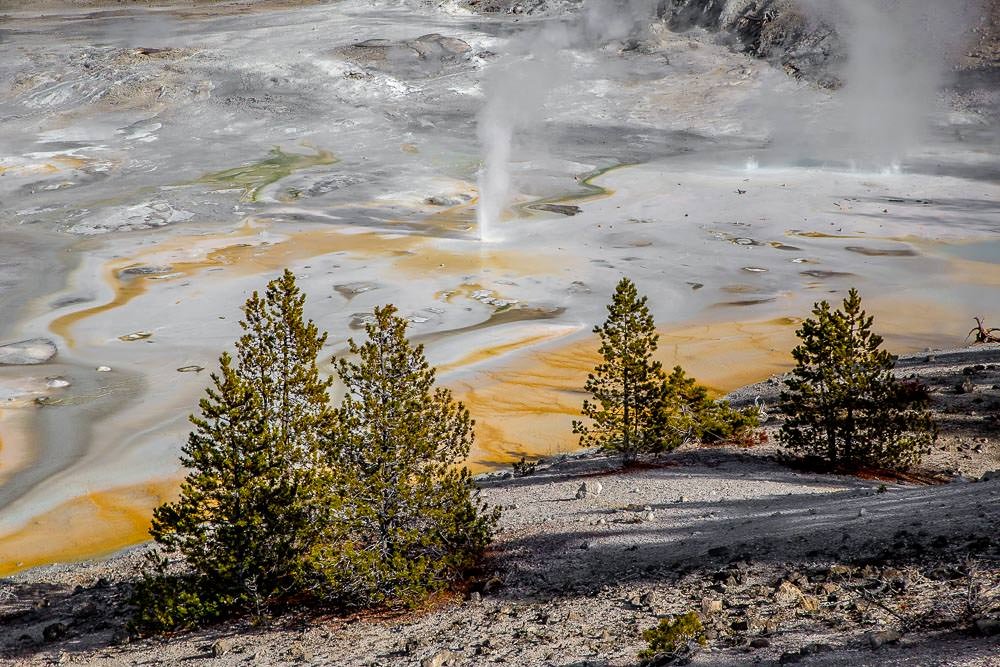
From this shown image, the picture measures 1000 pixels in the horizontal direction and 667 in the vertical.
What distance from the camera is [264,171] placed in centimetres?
5388

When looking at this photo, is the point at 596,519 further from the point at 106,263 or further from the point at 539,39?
the point at 539,39

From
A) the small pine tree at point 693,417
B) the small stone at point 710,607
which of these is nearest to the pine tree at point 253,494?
the small stone at point 710,607

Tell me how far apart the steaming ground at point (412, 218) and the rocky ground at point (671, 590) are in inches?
204

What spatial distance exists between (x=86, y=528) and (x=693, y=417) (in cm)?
1130

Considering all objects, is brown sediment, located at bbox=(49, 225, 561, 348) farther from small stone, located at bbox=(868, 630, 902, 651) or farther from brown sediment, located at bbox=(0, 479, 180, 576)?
small stone, located at bbox=(868, 630, 902, 651)

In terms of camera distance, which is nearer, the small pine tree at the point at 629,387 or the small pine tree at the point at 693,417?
the small pine tree at the point at 629,387

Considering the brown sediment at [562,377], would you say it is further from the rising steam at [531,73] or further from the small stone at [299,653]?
the rising steam at [531,73]

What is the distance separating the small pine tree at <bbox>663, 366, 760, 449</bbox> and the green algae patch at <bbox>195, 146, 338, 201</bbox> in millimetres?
34226

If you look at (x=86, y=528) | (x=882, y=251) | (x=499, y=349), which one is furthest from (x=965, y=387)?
(x=882, y=251)

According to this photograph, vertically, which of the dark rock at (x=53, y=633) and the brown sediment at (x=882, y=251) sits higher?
the brown sediment at (x=882, y=251)

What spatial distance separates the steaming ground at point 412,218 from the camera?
2439 cm

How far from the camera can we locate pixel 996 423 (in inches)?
723

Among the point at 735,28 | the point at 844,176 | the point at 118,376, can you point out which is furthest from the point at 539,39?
→ the point at 118,376

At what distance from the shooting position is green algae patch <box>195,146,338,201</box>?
50.2 metres
